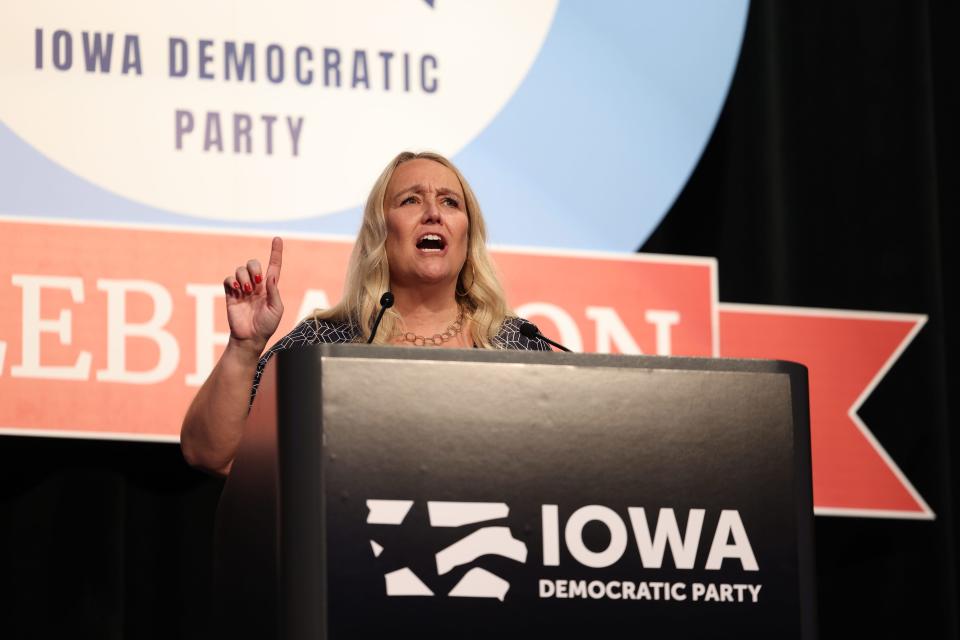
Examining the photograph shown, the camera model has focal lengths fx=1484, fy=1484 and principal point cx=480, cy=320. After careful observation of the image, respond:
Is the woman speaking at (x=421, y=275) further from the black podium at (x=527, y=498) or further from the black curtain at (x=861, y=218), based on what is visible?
the black curtain at (x=861, y=218)

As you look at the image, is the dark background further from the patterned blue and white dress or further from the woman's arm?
the woman's arm

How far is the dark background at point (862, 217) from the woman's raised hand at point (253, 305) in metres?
1.48

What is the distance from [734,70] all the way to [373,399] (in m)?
2.04

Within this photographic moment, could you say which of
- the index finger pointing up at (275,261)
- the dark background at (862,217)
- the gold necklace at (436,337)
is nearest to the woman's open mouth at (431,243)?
the gold necklace at (436,337)

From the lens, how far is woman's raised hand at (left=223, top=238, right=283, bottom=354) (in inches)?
A: 64.2

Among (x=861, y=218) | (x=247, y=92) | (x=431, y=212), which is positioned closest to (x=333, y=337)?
(x=431, y=212)

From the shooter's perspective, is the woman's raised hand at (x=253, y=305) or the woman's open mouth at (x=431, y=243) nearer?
the woman's raised hand at (x=253, y=305)

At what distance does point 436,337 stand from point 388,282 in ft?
0.34

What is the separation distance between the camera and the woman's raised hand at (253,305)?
64.2 inches

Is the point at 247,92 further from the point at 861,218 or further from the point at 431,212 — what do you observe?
the point at 861,218

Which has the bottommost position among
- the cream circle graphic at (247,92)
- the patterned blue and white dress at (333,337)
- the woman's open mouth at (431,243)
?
the patterned blue and white dress at (333,337)

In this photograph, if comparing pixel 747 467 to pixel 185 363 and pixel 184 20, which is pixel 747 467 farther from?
pixel 184 20

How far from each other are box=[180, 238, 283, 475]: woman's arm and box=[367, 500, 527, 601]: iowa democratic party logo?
0.47 meters

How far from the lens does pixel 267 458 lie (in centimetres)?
129
